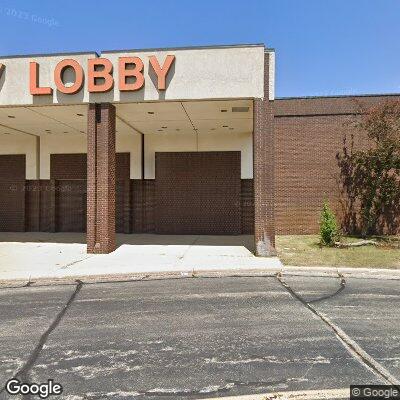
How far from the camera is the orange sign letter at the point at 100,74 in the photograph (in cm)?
1223

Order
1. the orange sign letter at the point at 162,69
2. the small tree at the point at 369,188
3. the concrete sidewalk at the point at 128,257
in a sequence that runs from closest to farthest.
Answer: the concrete sidewalk at the point at 128,257 < the orange sign letter at the point at 162,69 < the small tree at the point at 369,188

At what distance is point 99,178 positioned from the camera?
12625 mm

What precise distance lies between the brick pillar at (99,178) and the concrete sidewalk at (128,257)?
28.2 inches

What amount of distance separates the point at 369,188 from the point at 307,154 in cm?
339

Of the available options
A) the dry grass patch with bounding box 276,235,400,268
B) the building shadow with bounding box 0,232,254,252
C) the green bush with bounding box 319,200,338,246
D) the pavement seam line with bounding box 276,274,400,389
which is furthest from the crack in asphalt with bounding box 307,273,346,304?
the building shadow with bounding box 0,232,254,252

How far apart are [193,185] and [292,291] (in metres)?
11.7

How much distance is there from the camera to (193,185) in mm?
18812

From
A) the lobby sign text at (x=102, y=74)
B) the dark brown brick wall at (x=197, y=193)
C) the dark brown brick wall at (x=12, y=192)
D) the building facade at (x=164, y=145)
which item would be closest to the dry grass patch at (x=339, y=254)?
the building facade at (x=164, y=145)

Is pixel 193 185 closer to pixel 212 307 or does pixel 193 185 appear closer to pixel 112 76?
pixel 112 76

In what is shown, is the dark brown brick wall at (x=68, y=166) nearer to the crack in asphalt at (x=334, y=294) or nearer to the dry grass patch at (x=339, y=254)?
the dry grass patch at (x=339, y=254)

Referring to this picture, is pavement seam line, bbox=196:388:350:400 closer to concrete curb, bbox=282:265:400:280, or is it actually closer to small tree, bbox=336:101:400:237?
concrete curb, bbox=282:265:400:280

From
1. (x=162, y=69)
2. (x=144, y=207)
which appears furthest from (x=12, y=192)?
(x=162, y=69)

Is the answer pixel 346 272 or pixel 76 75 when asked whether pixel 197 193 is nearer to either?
pixel 76 75

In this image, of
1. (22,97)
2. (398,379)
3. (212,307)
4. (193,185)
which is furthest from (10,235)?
(398,379)
